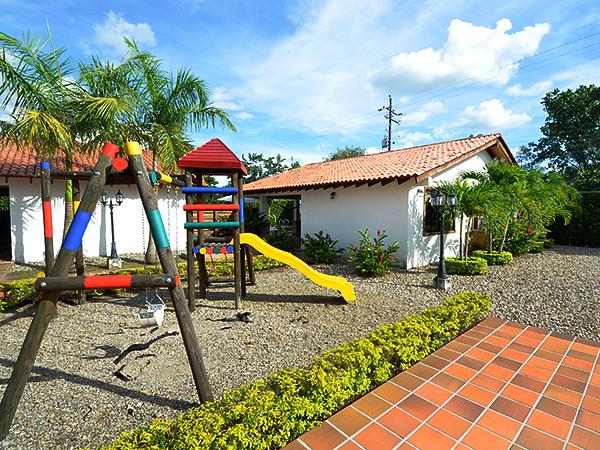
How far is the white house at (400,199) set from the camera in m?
8.58

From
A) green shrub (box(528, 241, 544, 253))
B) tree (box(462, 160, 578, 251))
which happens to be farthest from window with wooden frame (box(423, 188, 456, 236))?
green shrub (box(528, 241, 544, 253))

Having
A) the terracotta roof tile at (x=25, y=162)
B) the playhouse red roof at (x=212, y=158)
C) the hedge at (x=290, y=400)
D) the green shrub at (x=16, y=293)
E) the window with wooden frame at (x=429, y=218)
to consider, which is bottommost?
the hedge at (x=290, y=400)

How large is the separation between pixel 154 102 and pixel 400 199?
7642 mm

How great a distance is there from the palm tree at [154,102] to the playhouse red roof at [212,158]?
3.56 metres

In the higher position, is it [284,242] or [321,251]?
[284,242]

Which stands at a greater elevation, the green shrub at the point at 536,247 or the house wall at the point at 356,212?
the house wall at the point at 356,212

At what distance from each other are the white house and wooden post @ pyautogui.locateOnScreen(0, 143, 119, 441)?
7.21 m

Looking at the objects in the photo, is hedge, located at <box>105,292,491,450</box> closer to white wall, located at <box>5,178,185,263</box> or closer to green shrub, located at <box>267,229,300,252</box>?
white wall, located at <box>5,178,185,263</box>

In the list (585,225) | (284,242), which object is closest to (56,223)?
(284,242)

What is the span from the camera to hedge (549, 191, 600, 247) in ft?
41.4

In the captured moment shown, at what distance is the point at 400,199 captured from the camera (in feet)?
28.5

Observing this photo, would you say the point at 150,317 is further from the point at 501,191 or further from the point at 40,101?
the point at 501,191

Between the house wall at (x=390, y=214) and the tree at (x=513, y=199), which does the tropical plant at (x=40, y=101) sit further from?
the tree at (x=513, y=199)

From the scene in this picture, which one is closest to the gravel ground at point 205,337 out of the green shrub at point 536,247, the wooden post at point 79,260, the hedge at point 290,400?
the wooden post at point 79,260
